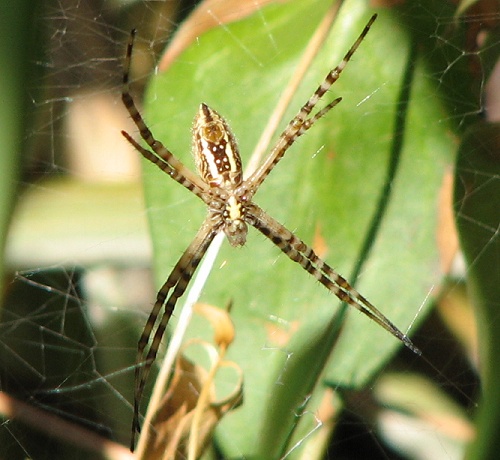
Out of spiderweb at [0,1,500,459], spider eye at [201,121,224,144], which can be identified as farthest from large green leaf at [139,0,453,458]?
spider eye at [201,121,224,144]

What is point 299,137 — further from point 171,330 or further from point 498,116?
point 171,330

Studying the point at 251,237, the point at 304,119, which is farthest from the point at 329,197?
the point at 251,237

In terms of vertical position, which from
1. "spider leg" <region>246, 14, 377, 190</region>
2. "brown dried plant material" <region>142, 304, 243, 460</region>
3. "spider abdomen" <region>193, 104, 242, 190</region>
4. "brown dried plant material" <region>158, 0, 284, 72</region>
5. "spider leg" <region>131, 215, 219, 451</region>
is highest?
"brown dried plant material" <region>158, 0, 284, 72</region>

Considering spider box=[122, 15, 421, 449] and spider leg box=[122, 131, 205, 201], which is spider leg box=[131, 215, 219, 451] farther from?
spider leg box=[122, 131, 205, 201]

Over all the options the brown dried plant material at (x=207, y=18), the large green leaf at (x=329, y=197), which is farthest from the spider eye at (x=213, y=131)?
the brown dried plant material at (x=207, y=18)

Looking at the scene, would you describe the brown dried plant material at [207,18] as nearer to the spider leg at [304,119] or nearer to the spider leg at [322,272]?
the spider leg at [304,119]

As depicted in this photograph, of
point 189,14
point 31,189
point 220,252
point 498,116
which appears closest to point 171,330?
point 220,252

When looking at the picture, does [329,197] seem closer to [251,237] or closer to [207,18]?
[251,237]
